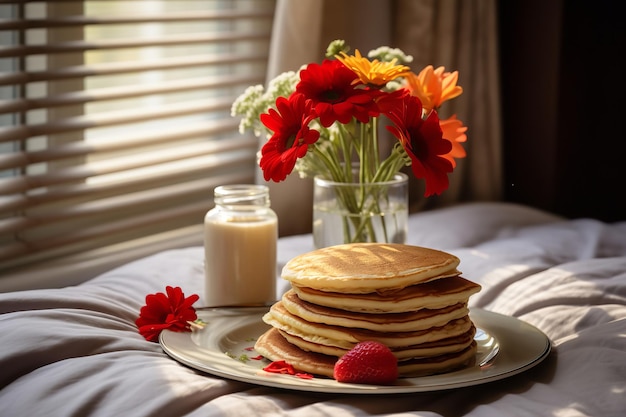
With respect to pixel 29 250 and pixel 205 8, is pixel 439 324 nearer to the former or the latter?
pixel 29 250

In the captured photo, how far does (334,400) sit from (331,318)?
104 millimetres

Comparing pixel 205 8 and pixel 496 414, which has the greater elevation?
pixel 205 8

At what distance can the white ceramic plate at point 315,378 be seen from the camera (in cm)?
104

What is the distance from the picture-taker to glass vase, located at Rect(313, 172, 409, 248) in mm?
1424

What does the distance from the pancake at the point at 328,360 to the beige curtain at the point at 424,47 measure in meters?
1.08

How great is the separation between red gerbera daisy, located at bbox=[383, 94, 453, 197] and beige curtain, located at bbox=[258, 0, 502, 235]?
37.7 inches

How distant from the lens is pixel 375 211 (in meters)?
1.43

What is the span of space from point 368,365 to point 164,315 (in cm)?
40

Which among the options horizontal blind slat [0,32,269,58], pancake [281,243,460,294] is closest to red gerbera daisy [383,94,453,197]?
pancake [281,243,460,294]

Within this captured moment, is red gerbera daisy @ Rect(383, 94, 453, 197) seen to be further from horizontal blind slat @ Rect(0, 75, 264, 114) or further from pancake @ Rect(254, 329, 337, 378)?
horizontal blind slat @ Rect(0, 75, 264, 114)

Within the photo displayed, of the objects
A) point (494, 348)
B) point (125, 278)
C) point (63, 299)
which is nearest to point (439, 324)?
point (494, 348)

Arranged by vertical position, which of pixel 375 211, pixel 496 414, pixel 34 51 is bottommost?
pixel 496 414

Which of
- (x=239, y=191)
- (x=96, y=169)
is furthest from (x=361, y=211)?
(x=96, y=169)

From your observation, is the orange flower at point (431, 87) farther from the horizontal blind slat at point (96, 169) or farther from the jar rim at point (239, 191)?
the horizontal blind slat at point (96, 169)
